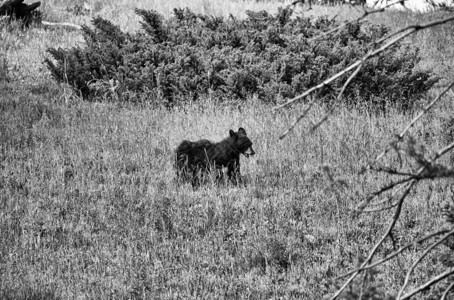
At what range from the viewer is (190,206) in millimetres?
7621

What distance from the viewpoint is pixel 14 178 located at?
8.30 m

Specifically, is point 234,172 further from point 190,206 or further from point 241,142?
point 190,206

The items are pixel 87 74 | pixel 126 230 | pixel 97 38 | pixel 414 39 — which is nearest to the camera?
pixel 126 230

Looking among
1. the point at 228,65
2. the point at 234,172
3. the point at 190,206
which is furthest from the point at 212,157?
the point at 228,65

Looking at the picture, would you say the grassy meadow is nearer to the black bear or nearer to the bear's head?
the black bear

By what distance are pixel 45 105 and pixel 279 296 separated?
7735mm

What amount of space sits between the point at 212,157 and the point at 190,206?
0.90 m

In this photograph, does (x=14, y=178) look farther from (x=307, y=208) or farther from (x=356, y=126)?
(x=356, y=126)

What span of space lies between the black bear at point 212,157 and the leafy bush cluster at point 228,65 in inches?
137

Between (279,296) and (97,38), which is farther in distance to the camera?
(97,38)

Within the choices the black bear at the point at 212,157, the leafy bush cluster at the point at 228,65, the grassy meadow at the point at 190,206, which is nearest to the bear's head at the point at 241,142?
the black bear at the point at 212,157

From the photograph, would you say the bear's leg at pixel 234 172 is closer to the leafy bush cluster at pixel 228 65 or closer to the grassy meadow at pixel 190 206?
the grassy meadow at pixel 190 206

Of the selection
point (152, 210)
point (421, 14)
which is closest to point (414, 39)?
point (421, 14)

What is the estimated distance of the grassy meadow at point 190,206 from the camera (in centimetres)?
574
